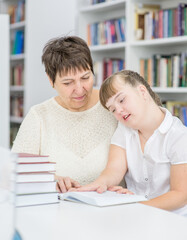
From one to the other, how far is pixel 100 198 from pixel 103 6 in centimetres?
309

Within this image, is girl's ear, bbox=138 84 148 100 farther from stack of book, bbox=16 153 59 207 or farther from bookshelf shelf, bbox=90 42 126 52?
bookshelf shelf, bbox=90 42 126 52

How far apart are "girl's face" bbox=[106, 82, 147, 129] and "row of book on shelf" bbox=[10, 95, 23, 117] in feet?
11.4

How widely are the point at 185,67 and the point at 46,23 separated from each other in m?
1.66

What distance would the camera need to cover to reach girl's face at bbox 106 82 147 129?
1.69 metres

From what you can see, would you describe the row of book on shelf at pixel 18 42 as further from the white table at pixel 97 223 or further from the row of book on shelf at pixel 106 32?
the white table at pixel 97 223

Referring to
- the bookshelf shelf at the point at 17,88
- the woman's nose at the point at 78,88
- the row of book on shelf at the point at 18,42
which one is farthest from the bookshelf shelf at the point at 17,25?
the woman's nose at the point at 78,88

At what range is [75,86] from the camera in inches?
74.5

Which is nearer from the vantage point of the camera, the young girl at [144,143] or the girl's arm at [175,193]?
the girl's arm at [175,193]

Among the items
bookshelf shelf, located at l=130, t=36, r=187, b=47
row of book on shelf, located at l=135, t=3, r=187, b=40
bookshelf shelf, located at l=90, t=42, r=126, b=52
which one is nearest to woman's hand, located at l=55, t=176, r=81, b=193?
bookshelf shelf, located at l=130, t=36, r=187, b=47

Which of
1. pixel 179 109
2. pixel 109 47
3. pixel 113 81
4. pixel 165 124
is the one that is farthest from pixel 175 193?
pixel 109 47

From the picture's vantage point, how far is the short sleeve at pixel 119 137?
1833 millimetres

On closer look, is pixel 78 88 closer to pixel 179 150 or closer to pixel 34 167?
pixel 179 150

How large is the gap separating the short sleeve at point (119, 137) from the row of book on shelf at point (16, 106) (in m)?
3.30

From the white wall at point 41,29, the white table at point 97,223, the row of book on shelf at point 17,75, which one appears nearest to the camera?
the white table at point 97,223
